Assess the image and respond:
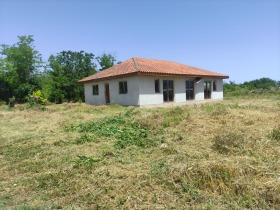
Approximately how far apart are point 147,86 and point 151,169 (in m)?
13.2

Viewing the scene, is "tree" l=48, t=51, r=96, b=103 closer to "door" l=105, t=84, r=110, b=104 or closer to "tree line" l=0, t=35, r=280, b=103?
"tree line" l=0, t=35, r=280, b=103

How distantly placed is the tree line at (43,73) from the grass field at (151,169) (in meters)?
24.8

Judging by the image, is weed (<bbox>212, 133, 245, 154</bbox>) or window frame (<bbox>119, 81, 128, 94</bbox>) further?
window frame (<bbox>119, 81, 128, 94</bbox>)

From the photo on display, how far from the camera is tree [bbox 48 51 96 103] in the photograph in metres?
31.0

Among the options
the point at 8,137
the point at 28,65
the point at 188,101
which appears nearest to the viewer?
the point at 8,137

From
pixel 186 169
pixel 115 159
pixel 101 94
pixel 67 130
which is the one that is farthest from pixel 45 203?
pixel 101 94

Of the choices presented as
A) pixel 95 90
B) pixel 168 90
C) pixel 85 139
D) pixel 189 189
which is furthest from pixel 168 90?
pixel 189 189

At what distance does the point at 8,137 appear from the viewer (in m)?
8.23

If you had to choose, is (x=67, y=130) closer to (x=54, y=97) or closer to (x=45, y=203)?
(x=45, y=203)

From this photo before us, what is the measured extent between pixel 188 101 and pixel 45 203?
1777 centimetres

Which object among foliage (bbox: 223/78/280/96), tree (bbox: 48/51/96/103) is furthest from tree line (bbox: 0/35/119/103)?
foliage (bbox: 223/78/280/96)

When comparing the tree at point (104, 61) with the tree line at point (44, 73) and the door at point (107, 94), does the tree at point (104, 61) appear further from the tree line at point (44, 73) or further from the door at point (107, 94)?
the door at point (107, 94)

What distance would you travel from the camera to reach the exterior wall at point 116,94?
1700 centimetres

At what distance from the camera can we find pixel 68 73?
32.2 metres
